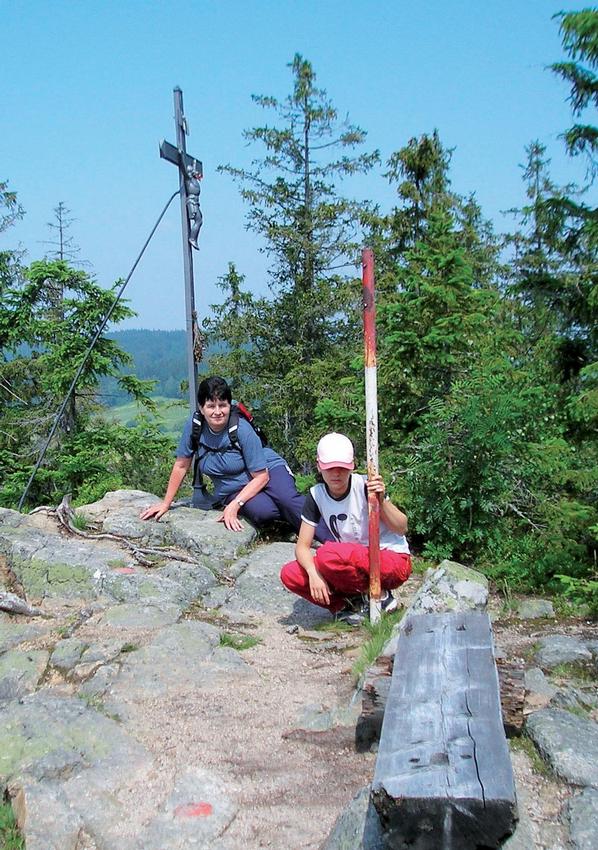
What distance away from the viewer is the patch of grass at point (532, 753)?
3200mm

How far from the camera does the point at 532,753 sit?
11.0ft

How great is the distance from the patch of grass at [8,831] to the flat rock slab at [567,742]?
2095mm

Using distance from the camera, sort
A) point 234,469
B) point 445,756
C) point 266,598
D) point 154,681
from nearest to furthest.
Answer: point 445,756 < point 154,681 < point 266,598 < point 234,469

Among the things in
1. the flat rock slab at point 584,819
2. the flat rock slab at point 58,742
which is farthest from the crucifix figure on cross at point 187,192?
the flat rock slab at point 584,819

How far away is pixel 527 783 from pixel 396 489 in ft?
16.0

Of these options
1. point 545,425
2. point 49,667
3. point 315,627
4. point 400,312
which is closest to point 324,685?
point 315,627

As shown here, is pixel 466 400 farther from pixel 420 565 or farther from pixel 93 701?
pixel 93 701

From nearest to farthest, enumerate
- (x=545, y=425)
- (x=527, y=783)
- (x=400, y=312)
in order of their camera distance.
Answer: (x=527, y=783), (x=545, y=425), (x=400, y=312)

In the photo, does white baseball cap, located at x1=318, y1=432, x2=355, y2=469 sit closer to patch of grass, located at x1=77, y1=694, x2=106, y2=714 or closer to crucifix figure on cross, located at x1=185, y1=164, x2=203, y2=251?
patch of grass, located at x1=77, y1=694, x2=106, y2=714

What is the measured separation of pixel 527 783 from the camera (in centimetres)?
313

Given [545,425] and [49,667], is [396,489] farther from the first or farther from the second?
[49,667]

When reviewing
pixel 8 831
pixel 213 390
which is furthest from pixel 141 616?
pixel 8 831

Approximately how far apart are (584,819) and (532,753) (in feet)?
1.83

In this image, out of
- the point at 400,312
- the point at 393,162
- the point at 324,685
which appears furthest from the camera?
the point at 393,162
